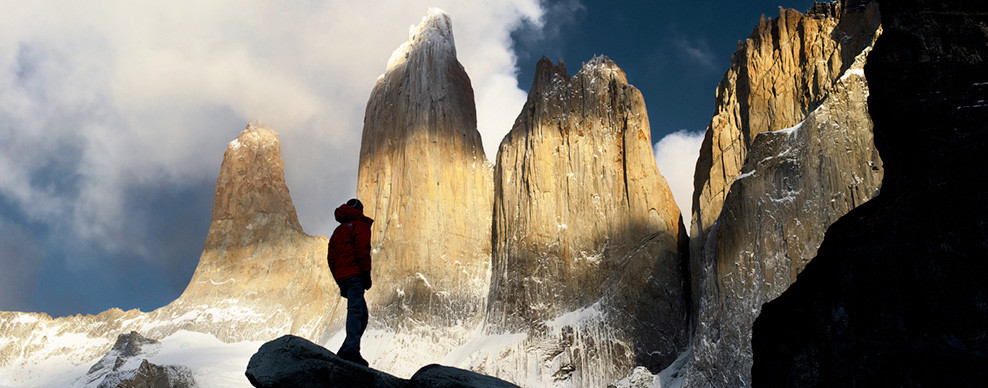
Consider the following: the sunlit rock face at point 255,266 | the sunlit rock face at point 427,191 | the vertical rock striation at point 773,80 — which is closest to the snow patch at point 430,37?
the sunlit rock face at point 427,191

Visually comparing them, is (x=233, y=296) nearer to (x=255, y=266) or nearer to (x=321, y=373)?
(x=255, y=266)

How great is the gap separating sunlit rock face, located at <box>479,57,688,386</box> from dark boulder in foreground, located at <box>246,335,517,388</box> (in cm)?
2264

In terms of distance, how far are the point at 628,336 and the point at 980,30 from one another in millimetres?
24029

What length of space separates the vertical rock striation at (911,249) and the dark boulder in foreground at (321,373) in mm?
2336

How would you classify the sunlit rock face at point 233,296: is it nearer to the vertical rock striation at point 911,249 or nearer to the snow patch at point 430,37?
the snow patch at point 430,37

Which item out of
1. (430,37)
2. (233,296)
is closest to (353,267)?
(430,37)

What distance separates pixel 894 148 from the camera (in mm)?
5766

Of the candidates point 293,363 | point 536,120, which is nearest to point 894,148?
point 293,363

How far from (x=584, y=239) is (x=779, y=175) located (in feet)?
40.5

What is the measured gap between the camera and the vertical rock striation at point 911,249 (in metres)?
4.70

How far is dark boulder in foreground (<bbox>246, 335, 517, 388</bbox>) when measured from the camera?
20.6 ft

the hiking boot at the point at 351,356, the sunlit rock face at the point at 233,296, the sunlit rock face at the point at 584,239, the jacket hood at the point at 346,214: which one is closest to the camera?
the hiking boot at the point at 351,356

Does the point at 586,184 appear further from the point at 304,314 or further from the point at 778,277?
the point at 304,314

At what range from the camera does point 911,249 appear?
5059 mm
